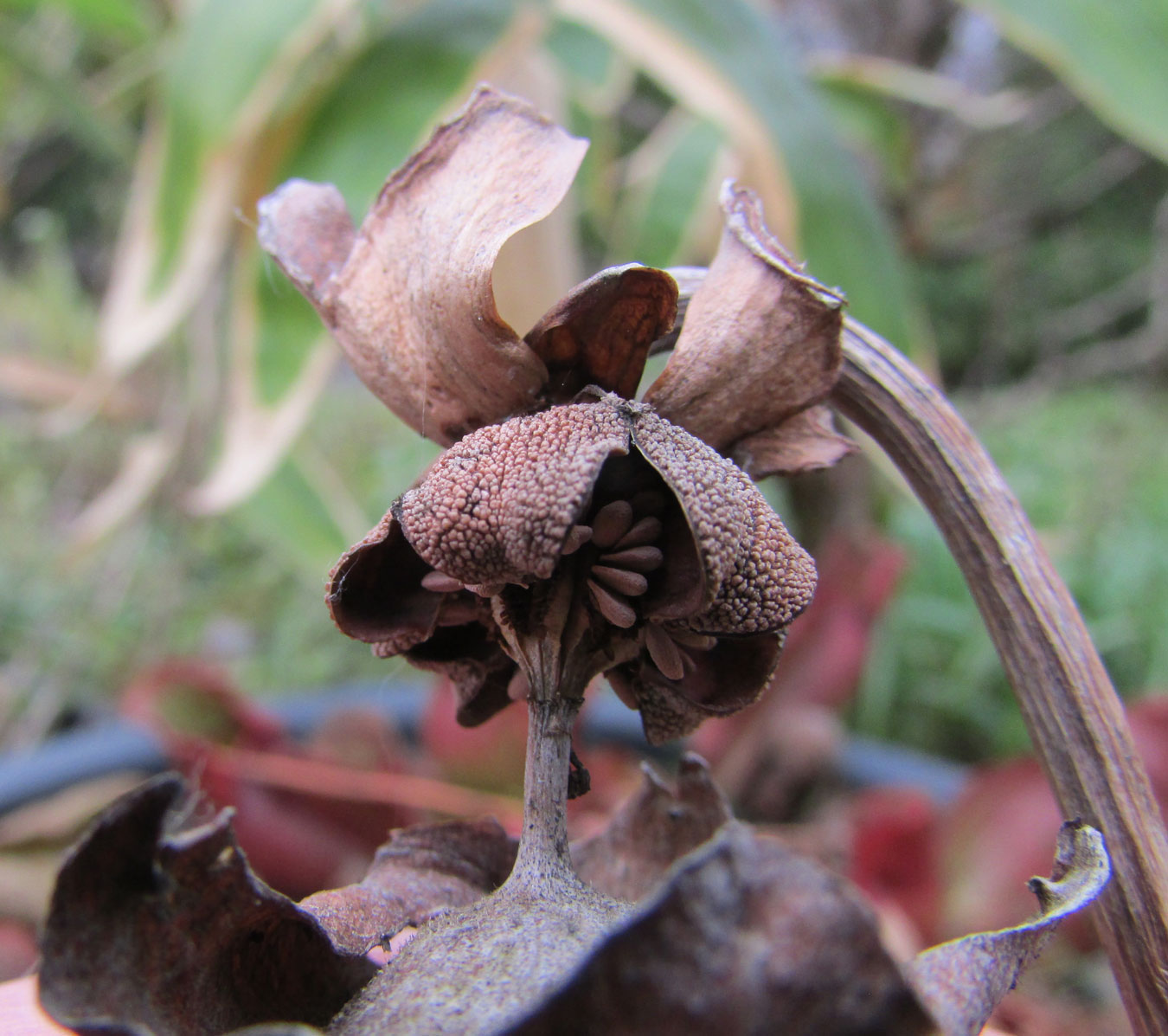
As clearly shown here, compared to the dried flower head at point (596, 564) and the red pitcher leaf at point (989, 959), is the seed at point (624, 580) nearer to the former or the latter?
the dried flower head at point (596, 564)

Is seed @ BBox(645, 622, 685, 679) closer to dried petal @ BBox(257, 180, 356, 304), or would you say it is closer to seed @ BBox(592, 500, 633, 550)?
seed @ BBox(592, 500, 633, 550)

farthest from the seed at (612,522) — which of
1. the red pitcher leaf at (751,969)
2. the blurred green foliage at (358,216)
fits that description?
the blurred green foliage at (358,216)

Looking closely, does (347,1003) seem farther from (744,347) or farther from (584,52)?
(584,52)

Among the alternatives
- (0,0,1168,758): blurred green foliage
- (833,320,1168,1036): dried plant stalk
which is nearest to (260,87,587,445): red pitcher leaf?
(833,320,1168,1036): dried plant stalk

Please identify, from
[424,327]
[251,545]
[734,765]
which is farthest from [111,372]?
[251,545]

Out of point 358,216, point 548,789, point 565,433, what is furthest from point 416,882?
point 358,216
